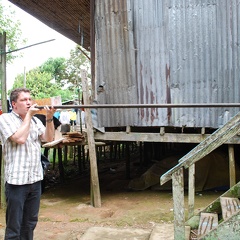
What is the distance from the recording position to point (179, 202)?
2793mm

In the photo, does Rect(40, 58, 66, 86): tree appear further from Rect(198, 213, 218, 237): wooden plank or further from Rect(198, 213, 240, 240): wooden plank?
Rect(198, 213, 240, 240): wooden plank

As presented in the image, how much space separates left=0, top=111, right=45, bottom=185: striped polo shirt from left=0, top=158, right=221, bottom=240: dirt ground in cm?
205

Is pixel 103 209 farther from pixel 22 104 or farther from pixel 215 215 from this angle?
pixel 22 104

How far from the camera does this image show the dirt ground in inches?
219

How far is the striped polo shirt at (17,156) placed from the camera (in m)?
3.05

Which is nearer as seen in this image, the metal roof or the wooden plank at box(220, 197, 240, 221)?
the wooden plank at box(220, 197, 240, 221)

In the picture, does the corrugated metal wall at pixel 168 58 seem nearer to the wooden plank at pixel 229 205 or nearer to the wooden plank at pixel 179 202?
the wooden plank at pixel 229 205

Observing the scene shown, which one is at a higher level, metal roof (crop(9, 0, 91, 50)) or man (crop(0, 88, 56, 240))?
metal roof (crop(9, 0, 91, 50))

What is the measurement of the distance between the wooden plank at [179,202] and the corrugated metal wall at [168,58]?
4115mm

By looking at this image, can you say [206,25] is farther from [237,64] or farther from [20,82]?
[20,82]

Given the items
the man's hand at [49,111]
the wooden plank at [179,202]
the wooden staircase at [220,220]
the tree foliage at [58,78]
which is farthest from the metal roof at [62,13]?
the tree foliage at [58,78]

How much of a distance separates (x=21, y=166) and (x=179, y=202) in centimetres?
151

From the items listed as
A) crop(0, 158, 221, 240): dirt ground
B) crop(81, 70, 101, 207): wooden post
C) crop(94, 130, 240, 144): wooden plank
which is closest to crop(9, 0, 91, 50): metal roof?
crop(81, 70, 101, 207): wooden post

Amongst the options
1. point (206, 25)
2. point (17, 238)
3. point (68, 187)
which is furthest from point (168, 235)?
point (68, 187)
